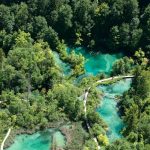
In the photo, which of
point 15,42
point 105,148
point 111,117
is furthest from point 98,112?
point 15,42

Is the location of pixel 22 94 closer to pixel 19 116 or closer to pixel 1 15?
pixel 19 116

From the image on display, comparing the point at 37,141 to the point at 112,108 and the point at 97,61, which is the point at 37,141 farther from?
the point at 97,61

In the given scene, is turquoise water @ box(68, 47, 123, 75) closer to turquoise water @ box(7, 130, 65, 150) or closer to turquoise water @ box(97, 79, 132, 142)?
turquoise water @ box(97, 79, 132, 142)

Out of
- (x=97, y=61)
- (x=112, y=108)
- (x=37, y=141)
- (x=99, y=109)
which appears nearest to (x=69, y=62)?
(x=97, y=61)

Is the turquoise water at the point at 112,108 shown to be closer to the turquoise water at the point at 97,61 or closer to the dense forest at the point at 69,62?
the dense forest at the point at 69,62

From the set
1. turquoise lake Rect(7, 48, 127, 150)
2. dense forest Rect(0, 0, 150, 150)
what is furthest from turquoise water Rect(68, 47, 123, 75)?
dense forest Rect(0, 0, 150, 150)

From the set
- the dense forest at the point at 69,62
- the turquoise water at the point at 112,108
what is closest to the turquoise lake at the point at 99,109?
the turquoise water at the point at 112,108
